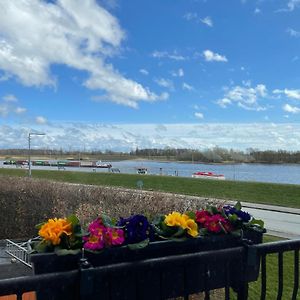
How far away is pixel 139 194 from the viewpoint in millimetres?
8352

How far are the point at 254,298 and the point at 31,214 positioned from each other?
634 cm

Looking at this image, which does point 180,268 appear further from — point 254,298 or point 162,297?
point 254,298

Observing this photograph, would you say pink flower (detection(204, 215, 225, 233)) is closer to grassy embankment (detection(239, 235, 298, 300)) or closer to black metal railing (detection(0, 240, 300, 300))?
black metal railing (detection(0, 240, 300, 300))

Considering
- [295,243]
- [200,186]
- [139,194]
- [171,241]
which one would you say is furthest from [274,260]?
[200,186]

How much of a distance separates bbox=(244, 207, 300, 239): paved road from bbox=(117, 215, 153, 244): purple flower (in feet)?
35.7

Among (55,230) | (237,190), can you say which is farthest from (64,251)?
(237,190)

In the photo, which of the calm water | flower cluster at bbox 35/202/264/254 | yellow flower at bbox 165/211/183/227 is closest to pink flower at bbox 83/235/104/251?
flower cluster at bbox 35/202/264/254

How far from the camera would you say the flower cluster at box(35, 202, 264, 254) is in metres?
2.26

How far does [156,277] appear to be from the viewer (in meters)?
2.45

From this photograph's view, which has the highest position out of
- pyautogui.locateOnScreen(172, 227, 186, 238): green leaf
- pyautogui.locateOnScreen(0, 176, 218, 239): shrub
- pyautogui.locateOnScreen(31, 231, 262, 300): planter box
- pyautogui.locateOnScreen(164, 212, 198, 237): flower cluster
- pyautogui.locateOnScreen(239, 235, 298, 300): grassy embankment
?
pyautogui.locateOnScreen(164, 212, 198, 237): flower cluster

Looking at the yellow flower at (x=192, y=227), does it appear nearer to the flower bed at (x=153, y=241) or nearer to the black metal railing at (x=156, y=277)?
the flower bed at (x=153, y=241)

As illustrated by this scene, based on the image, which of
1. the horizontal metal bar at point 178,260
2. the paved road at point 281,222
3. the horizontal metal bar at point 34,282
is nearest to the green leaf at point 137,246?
the horizontal metal bar at point 178,260

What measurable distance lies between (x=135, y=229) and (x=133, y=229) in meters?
0.01

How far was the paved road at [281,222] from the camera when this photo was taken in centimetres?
1322
